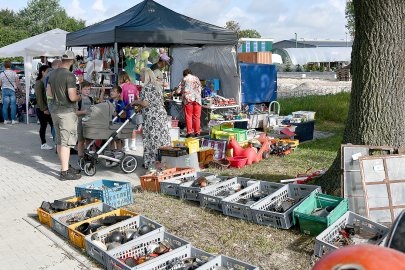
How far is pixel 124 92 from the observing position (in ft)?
32.0

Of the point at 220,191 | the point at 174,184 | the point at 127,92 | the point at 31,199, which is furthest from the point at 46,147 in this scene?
the point at 220,191

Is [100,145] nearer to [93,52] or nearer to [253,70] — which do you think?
[93,52]

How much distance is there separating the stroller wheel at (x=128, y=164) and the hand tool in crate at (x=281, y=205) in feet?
10.7


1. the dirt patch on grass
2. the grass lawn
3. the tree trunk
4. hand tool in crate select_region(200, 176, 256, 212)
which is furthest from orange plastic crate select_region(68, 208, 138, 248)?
the tree trunk

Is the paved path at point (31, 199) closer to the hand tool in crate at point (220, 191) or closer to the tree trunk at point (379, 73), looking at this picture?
the hand tool in crate at point (220, 191)

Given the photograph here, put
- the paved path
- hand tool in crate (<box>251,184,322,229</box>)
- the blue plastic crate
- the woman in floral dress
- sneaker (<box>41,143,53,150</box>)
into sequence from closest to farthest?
the paved path < hand tool in crate (<box>251,184,322,229</box>) < the blue plastic crate < the woman in floral dress < sneaker (<box>41,143,53,150</box>)

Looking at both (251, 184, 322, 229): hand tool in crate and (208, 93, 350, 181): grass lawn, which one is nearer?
(251, 184, 322, 229): hand tool in crate

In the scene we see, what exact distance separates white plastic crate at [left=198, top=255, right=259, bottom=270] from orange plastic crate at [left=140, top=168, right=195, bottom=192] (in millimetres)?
2783

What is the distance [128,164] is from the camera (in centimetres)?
816

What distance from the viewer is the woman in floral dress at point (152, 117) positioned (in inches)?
318

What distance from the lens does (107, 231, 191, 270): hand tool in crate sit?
411 cm

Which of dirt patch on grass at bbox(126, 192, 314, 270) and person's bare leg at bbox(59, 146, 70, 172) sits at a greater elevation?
person's bare leg at bbox(59, 146, 70, 172)

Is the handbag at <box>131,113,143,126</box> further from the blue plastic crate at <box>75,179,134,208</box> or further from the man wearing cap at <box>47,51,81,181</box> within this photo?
the blue plastic crate at <box>75,179,134,208</box>

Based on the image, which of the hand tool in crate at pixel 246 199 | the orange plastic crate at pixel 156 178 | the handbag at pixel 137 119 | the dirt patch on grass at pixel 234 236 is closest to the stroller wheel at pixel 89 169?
the handbag at pixel 137 119
